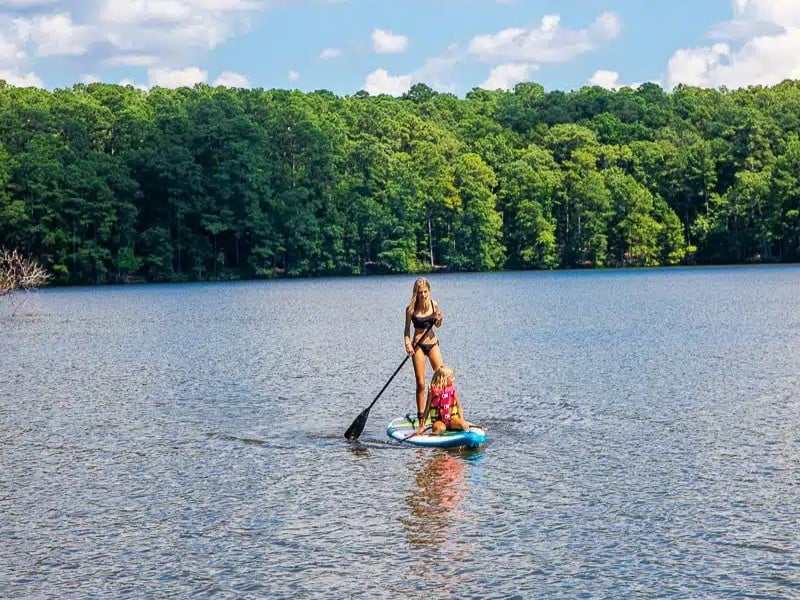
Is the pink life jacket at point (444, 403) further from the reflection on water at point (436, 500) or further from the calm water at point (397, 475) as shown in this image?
the calm water at point (397, 475)

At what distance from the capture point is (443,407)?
20094 mm

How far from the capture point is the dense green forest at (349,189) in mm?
111062

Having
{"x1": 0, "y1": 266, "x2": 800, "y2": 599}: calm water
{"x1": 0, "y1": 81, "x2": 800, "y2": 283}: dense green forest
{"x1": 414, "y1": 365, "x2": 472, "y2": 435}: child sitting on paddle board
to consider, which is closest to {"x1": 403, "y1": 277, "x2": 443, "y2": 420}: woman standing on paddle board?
{"x1": 414, "y1": 365, "x2": 472, "y2": 435}: child sitting on paddle board

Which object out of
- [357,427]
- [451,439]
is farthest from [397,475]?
[357,427]

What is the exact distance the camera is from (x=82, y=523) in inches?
607

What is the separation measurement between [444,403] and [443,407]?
83mm

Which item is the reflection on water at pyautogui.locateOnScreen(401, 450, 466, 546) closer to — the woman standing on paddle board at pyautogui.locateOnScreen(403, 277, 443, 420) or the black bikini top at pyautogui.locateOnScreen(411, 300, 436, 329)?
the woman standing on paddle board at pyautogui.locateOnScreen(403, 277, 443, 420)

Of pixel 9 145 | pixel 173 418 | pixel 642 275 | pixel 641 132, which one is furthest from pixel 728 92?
pixel 173 418

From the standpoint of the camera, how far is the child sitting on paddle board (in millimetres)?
19859

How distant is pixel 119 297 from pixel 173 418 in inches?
2443

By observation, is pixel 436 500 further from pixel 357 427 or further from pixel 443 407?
pixel 357 427

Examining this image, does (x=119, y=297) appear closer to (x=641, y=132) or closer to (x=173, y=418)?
(x=173, y=418)

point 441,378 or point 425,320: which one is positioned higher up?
point 425,320

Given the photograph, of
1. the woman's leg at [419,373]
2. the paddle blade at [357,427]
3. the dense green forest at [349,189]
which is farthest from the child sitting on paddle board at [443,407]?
the dense green forest at [349,189]
